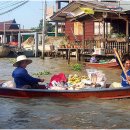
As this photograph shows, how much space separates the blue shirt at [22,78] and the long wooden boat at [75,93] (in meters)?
0.25

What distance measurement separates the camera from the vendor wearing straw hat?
A: 958cm

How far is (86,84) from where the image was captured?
1029 cm

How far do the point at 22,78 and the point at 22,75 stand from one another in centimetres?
12

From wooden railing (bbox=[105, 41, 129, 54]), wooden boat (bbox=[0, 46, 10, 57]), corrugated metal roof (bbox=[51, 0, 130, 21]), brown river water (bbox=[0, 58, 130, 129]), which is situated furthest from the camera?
wooden boat (bbox=[0, 46, 10, 57])

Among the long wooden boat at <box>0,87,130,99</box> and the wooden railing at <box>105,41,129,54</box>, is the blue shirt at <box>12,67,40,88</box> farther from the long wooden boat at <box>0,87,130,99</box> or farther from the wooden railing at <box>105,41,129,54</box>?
the wooden railing at <box>105,41,129,54</box>

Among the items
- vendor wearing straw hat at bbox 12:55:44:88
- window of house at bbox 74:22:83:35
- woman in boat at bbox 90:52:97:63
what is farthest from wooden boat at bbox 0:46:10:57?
vendor wearing straw hat at bbox 12:55:44:88

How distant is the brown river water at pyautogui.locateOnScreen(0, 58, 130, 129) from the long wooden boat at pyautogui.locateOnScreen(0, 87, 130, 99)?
0.11m

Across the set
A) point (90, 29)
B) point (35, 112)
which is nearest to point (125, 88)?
point (35, 112)

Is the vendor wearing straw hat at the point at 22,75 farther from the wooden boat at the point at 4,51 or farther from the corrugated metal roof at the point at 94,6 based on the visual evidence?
the wooden boat at the point at 4,51

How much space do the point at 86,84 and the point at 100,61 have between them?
11.5 meters

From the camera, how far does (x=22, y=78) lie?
32.0ft

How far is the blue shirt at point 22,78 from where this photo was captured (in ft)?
31.6

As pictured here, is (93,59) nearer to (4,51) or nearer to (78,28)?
(78,28)

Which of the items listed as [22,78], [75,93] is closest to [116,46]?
[75,93]
